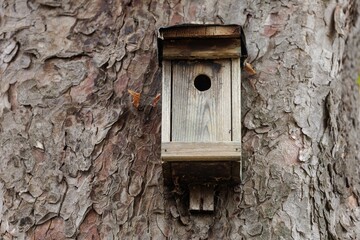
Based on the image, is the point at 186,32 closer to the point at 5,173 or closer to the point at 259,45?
the point at 259,45

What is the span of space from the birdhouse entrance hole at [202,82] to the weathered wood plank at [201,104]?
0.01m

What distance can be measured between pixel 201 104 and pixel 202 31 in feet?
0.69

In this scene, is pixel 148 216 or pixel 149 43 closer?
pixel 148 216

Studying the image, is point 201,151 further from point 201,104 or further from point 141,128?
point 141,128

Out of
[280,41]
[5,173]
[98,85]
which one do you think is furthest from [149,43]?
[5,173]

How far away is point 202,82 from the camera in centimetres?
270

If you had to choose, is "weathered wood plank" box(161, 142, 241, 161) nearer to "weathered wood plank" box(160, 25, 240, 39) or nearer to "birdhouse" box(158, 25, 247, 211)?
"birdhouse" box(158, 25, 247, 211)

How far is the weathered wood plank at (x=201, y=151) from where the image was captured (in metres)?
2.57

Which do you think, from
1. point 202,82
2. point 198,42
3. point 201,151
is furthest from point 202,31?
point 201,151

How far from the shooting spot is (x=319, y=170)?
2873mm

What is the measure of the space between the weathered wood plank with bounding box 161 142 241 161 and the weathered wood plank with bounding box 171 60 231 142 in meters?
0.02

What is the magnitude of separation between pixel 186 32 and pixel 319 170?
0.63 m

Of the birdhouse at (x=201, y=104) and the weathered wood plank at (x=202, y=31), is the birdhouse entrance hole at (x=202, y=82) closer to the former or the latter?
the birdhouse at (x=201, y=104)

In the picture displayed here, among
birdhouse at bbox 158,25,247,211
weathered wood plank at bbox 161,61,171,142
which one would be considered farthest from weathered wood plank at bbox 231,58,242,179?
weathered wood plank at bbox 161,61,171,142
